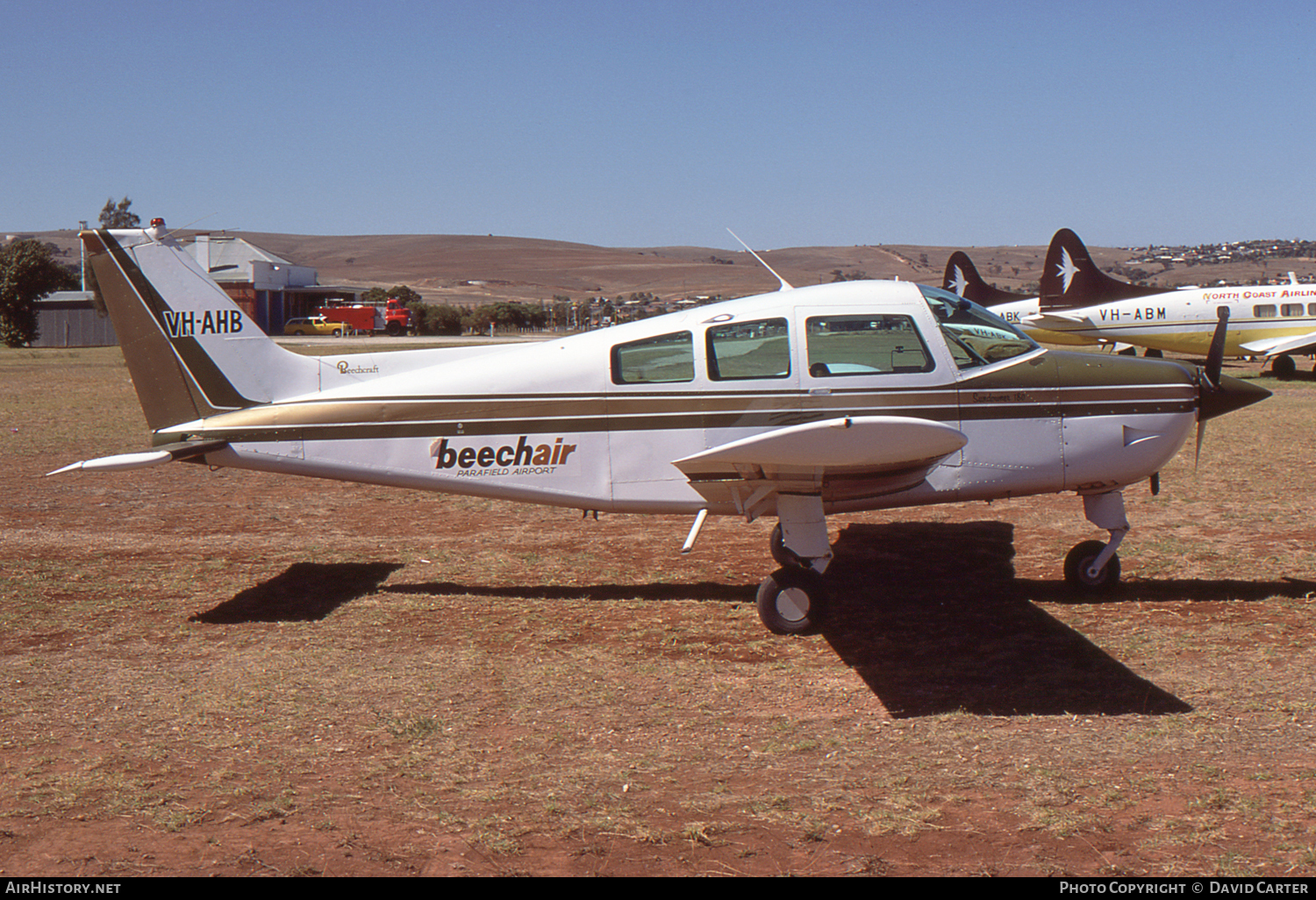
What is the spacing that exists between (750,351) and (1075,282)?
95.4 ft

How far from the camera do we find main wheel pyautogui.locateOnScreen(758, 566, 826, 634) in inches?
301

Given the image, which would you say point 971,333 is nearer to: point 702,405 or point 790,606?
point 702,405

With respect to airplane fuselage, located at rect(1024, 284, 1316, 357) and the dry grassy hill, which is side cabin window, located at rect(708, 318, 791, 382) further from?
the dry grassy hill

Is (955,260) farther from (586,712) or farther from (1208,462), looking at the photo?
(586,712)

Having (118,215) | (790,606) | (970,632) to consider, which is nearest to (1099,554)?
(970,632)

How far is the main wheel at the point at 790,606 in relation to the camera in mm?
7645

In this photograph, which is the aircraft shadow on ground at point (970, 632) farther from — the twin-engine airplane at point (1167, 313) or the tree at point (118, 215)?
the tree at point (118, 215)

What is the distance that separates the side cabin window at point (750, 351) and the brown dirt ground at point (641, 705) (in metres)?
2.00

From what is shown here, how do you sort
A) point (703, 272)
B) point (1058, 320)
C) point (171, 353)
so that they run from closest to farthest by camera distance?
point (171, 353)
point (1058, 320)
point (703, 272)

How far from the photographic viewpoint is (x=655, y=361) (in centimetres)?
806

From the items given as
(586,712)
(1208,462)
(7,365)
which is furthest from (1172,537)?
(7,365)

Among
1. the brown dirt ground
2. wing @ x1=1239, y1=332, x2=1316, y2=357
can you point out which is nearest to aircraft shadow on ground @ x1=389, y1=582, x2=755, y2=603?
the brown dirt ground

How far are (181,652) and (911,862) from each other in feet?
17.7

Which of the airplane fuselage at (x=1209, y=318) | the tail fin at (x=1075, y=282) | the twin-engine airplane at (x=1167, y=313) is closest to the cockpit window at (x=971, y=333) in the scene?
the twin-engine airplane at (x=1167, y=313)
